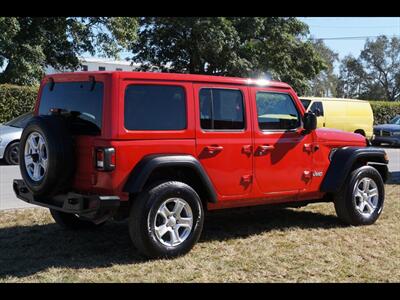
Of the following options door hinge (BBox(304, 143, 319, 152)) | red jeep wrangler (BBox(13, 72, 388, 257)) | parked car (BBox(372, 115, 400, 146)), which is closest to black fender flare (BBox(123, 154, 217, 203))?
red jeep wrangler (BBox(13, 72, 388, 257))

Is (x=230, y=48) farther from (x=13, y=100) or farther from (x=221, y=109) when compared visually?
(x=221, y=109)

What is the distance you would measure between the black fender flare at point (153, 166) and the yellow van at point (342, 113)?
488 inches

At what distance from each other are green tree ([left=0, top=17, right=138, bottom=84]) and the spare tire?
15798 millimetres

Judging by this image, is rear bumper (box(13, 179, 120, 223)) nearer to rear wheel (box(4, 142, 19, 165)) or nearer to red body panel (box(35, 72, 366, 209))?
red body panel (box(35, 72, 366, 209))

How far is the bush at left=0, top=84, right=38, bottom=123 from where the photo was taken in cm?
1875

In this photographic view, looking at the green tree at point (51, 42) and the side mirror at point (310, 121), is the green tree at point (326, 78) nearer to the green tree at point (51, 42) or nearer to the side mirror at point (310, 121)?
the green tree at point (51, 42)

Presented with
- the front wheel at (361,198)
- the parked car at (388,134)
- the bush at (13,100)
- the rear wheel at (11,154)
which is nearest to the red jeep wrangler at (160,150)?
the front wheel at (361,198)

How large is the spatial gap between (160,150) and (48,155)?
107 cm

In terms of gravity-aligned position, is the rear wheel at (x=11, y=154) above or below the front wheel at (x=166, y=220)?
above

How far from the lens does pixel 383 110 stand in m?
30.6

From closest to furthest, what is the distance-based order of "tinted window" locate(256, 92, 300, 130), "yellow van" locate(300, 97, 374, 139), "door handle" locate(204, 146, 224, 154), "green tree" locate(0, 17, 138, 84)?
"door handle" locate(204, 146, 224, 154), "tinted window" locate(256, 92, 300, 130), "yellow van" locate(300, 97, 374, 139), "green tree" locate(0, 17, 138, 84)

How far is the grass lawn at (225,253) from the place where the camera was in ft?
15.8
